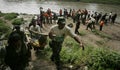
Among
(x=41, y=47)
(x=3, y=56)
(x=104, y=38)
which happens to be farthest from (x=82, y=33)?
(x=3, y=56)

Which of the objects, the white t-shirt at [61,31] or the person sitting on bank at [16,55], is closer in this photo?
the person sitting on bank at [16,55]

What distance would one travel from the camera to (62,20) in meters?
6.62

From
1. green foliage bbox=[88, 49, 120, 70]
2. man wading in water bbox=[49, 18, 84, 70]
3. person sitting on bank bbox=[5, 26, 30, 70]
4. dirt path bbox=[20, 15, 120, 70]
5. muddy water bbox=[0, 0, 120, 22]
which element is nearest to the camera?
person sitting on bank bbox=[5, 26, 30, 70]

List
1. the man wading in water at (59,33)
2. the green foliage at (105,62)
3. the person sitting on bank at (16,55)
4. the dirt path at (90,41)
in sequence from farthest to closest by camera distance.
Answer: the dirt path at (90,41) < the green foliage at (105,62) < the man wading in water at (59,33) < the person sitting on bank at (16,55)

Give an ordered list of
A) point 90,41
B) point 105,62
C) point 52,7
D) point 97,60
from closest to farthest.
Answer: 1. point 105,62
2. point 97,60
3. point 90,41
4. point 52,7

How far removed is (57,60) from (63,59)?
0.87m

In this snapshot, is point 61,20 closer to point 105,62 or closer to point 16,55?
point 16,55

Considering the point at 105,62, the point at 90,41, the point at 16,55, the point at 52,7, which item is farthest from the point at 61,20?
the point at 52,7

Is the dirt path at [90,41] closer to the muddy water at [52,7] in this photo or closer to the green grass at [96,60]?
the green grass at [96,60]

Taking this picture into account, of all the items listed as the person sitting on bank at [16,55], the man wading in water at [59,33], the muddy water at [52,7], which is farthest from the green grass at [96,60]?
the muddy water at [52,7]

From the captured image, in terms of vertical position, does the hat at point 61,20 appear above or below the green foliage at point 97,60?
above

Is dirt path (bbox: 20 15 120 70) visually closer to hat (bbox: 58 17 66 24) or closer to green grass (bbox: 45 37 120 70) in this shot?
green grass (bbox: 45 37 120 70)

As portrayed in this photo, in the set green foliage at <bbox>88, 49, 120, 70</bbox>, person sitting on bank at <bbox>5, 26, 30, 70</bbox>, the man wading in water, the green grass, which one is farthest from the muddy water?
person sitting on bank at <bbox>5, 26, 30, 70</bbox>

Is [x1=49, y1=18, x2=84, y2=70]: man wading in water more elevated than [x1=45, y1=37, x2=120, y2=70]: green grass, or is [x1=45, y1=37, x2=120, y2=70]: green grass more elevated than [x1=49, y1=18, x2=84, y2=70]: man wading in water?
[x1=49, y1=18, x2=84, y2=70]: man wading in water
